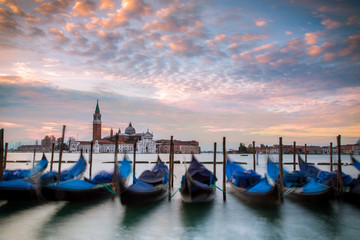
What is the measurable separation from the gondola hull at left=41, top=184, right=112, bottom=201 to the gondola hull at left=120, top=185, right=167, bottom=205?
4.48ft

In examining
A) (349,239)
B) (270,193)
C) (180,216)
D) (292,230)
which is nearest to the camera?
(349,239)

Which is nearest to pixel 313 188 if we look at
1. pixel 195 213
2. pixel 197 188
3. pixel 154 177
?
pixel 197 188

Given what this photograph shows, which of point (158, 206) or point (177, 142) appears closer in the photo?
point (158, 206)

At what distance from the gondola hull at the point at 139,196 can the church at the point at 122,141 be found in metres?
61.4

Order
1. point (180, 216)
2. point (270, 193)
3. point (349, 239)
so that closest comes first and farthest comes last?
point (349, 239) → point (180, 216) → point (270, 193)

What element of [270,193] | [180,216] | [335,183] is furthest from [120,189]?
[335,183]

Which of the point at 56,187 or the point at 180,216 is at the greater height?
the point at 56,187

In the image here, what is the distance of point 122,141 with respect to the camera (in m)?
71.1

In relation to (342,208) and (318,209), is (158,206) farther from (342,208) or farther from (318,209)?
(342,208)

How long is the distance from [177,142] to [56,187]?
67380 millimetres

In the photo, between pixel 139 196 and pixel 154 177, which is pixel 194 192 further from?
pixel 154 177

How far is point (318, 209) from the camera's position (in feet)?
20.6

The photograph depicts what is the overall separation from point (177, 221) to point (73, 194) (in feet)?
8.68

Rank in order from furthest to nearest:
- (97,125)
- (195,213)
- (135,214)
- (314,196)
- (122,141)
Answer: (122,141), (97,125), (314,196), (195,213), (135,214)
